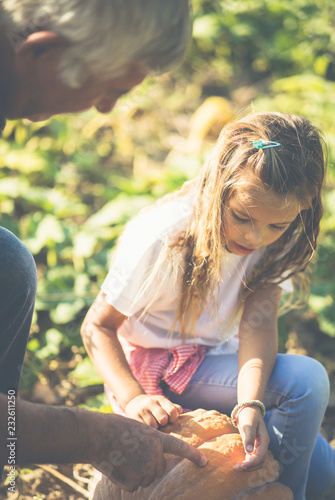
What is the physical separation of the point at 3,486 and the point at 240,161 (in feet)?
5.37

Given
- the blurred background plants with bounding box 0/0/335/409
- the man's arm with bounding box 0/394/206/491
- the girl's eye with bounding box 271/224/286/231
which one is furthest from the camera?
the blurred background plants with bounding box 0/0/335/409

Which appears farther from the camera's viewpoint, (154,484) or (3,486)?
(3,486)

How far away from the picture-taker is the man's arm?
1380 mm

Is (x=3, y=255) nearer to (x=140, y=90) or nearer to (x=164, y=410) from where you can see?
(x=164, y=410)

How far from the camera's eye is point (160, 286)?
81.0 inches

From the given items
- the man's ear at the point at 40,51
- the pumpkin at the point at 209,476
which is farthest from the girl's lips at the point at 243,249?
the man's ear at the point at 40,51

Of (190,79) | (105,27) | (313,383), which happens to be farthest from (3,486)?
(190,79)

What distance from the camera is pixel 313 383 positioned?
6.73 ft

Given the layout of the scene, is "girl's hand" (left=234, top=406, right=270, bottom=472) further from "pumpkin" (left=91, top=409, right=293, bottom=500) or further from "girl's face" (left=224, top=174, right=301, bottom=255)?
"girl's face" (left=224, top=174, right=301, bottom=255)

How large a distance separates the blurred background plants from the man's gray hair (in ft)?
2.44

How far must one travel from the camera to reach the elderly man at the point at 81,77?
1.39 metres

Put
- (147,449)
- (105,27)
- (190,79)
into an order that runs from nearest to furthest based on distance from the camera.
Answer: (105,27), (147,449), (190,79)

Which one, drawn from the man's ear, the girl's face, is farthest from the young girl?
the man's ear

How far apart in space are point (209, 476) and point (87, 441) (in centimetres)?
54
